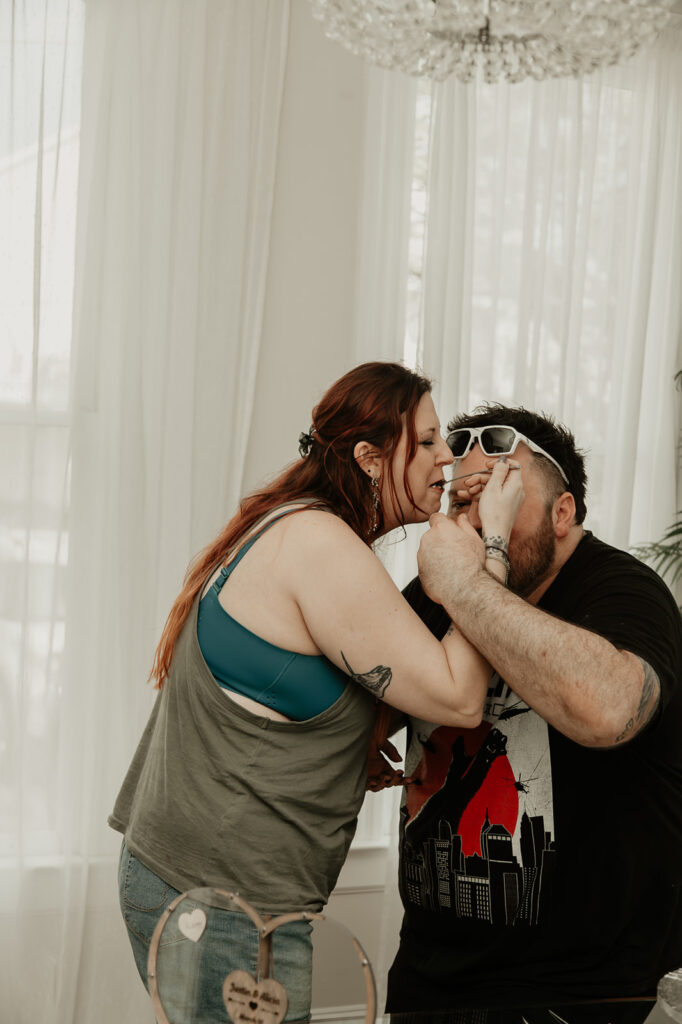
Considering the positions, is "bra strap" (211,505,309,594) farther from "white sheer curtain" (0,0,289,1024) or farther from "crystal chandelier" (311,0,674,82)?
"white sheer curtain" (0,0,289,1024)

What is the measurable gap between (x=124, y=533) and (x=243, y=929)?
1910 mm

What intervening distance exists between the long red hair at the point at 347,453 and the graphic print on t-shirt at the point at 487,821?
0.41 metres

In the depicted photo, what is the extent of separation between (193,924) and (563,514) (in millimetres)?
1131

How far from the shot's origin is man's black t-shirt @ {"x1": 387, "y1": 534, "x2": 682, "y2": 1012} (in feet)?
5.30

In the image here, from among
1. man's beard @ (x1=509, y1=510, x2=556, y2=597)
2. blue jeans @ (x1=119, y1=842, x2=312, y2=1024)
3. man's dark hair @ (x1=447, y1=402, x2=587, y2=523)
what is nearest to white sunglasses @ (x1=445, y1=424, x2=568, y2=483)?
man's dark hair @ (x1=447, y1=402, x2=587, y2=523)

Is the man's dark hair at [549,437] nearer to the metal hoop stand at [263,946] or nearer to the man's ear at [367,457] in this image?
the man's ear at [367,457]

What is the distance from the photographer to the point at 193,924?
1.05 metres

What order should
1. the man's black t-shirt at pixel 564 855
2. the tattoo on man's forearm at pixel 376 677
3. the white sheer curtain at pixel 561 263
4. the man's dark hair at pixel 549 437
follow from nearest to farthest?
the tattoo on man's forearm at pixel 376 677
the man's black t-shirt at pixel 564 855
the man's dark hair at pixel 549 437
the white sheer curtain at pixel 561 263

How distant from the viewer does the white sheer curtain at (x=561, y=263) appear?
3.03 metres

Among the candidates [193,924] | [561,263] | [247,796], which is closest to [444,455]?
[247,796]

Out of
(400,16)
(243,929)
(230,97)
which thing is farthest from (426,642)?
(230,97)

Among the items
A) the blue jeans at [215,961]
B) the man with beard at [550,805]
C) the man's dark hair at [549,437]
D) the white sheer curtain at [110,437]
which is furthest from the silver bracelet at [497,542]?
the white sheer curtain at [110,437]

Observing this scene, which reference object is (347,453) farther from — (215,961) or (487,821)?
(215,961)

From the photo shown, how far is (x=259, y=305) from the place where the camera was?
2.92m
